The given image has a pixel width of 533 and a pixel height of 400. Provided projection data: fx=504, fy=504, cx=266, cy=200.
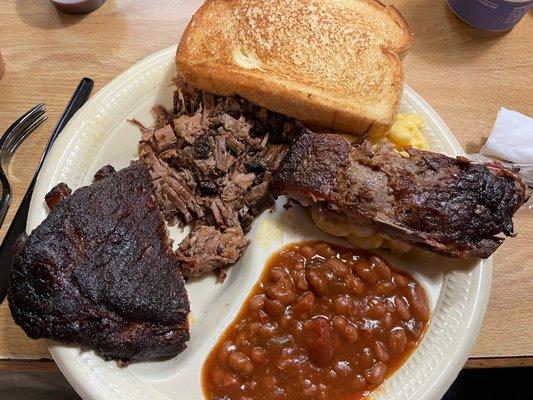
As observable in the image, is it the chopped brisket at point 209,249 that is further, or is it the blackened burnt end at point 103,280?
the chopped brisket at point 209,249

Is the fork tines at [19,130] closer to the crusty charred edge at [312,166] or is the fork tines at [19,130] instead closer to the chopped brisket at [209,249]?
the chopped brisket at [209,249]

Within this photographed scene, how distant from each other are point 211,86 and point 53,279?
103cm

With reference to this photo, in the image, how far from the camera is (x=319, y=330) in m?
1.85

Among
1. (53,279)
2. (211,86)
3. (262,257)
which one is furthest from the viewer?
(211,86)

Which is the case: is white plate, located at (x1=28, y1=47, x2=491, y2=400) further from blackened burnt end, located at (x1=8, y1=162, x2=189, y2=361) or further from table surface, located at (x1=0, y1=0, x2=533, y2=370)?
table surface, located at (x1=0, y1=0, x2=533, y2=370)

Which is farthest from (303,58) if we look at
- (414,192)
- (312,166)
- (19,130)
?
(19,130)

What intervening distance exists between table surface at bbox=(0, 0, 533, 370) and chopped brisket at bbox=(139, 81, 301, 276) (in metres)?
0.69

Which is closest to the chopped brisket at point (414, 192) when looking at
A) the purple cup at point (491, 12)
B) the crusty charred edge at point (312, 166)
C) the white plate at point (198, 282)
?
the crusty charred edge at point (312, 166)

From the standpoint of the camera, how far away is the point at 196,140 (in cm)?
214

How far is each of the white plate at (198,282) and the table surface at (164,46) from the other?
1.10 ft

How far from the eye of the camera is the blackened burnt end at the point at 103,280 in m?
1.70

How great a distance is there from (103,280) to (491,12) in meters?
2.46

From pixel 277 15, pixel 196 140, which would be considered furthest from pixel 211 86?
pixel 277 15

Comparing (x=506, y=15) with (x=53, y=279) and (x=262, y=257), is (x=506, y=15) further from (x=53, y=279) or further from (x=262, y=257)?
(x=53, y=279)
